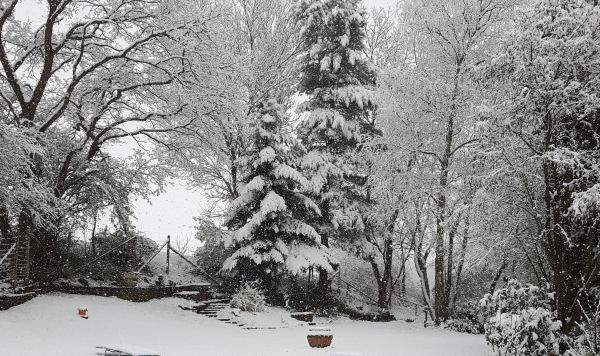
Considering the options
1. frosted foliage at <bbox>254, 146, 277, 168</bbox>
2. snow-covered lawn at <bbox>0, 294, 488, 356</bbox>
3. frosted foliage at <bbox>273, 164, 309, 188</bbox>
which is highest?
frosted foliage at <bbox>254, 146, 277, 168</bbox>

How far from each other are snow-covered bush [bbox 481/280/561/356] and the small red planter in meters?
3.46

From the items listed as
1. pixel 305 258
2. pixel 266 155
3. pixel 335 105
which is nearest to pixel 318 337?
pixel 305 258

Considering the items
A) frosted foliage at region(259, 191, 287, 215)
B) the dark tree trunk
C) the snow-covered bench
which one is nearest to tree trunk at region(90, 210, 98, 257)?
A: the dark tree trunk

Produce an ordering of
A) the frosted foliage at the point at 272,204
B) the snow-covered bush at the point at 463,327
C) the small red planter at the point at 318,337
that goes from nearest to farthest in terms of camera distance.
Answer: the small red planter at the point at 318,337 < the frosted foliage at the point at 272,204 < the snow-covered bush at the point at 463,327

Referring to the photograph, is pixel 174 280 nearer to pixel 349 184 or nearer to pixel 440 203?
pixel 349 184

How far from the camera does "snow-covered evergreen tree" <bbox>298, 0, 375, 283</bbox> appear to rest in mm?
19234

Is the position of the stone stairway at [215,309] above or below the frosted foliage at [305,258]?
below

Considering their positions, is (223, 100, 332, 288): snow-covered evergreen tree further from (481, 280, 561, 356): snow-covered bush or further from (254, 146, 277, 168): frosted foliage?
(481, 280, 561, 356): snow-covered bush

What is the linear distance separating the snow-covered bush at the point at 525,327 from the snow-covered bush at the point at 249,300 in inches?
294

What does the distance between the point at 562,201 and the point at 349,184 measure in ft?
33.6

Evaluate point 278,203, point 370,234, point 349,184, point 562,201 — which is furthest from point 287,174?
point 562,201

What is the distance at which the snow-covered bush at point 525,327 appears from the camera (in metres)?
9.77

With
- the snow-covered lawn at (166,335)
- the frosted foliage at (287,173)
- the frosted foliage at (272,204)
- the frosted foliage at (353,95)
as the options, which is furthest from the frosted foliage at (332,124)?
the snow-covered lawn at (166,335)

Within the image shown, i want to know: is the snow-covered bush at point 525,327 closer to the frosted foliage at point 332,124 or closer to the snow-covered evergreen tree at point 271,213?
the snow-covered evergreen tree at point 271,213
